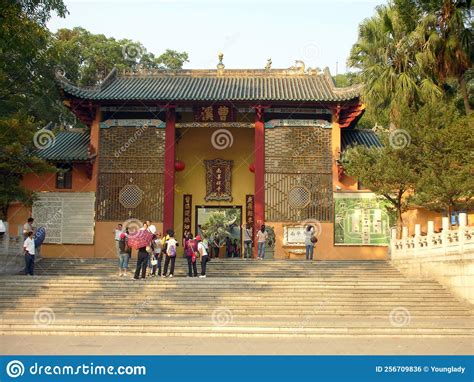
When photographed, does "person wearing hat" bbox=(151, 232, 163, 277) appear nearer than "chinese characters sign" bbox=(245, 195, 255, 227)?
Yes

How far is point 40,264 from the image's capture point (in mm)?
19281

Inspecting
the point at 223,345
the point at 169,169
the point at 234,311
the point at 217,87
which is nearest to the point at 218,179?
the point at 169,169

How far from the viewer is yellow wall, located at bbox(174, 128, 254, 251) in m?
24.0

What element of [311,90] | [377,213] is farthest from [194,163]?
[377,213]

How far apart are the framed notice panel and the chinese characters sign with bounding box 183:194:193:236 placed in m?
5.54

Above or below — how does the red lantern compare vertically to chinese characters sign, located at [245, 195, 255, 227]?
above

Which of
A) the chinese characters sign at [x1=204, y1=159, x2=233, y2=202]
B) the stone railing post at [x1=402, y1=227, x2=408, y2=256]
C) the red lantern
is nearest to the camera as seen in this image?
the stone railing post at [x1=402, y1=227, x2=408, y2=256]

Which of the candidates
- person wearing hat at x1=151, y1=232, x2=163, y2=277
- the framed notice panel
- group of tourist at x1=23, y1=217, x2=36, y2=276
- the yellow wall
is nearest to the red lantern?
the yellow wall

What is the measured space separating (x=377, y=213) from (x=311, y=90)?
5.01 m

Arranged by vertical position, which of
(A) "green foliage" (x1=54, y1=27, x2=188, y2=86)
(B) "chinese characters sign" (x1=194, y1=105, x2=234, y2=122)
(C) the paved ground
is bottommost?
(C) the paved ground

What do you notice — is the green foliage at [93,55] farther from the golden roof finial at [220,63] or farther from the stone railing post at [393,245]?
the stone railing post at [393,245]

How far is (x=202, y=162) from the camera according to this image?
79.3 ft

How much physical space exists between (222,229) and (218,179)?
1229 cm

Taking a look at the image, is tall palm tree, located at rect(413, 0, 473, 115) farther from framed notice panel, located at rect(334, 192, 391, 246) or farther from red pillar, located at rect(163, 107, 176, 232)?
red pillar, located at rect(163, 107, 176, 232)
